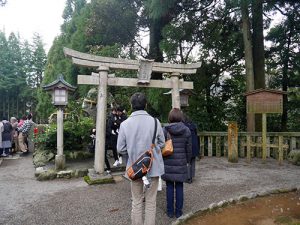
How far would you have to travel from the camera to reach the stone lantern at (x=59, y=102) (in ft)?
26.0

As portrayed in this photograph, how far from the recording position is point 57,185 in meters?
6.67

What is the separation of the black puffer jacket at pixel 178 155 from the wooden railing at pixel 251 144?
492 centimetres

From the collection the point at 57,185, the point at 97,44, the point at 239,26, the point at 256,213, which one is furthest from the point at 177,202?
the point at 97,44

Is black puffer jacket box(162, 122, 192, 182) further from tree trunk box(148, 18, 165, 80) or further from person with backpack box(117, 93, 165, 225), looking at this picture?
tree trunk box(148, 18, 165, 80)

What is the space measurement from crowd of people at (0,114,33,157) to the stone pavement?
3028mm

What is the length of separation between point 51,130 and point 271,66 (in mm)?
9745

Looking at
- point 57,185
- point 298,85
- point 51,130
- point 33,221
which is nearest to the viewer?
point 33,221

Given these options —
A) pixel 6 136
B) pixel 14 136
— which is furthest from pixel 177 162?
pixel 14 136

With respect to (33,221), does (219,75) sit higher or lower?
higher

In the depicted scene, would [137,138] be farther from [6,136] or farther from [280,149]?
[6,136]

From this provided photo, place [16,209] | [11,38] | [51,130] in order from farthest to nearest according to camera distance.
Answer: [11,38] → [51,130] → [16,209]

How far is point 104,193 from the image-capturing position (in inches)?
228

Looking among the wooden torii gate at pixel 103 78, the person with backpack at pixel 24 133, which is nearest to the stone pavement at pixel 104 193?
the wooden torii gate at pixel 103 78

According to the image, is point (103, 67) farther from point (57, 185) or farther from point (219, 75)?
point (219, 75)
